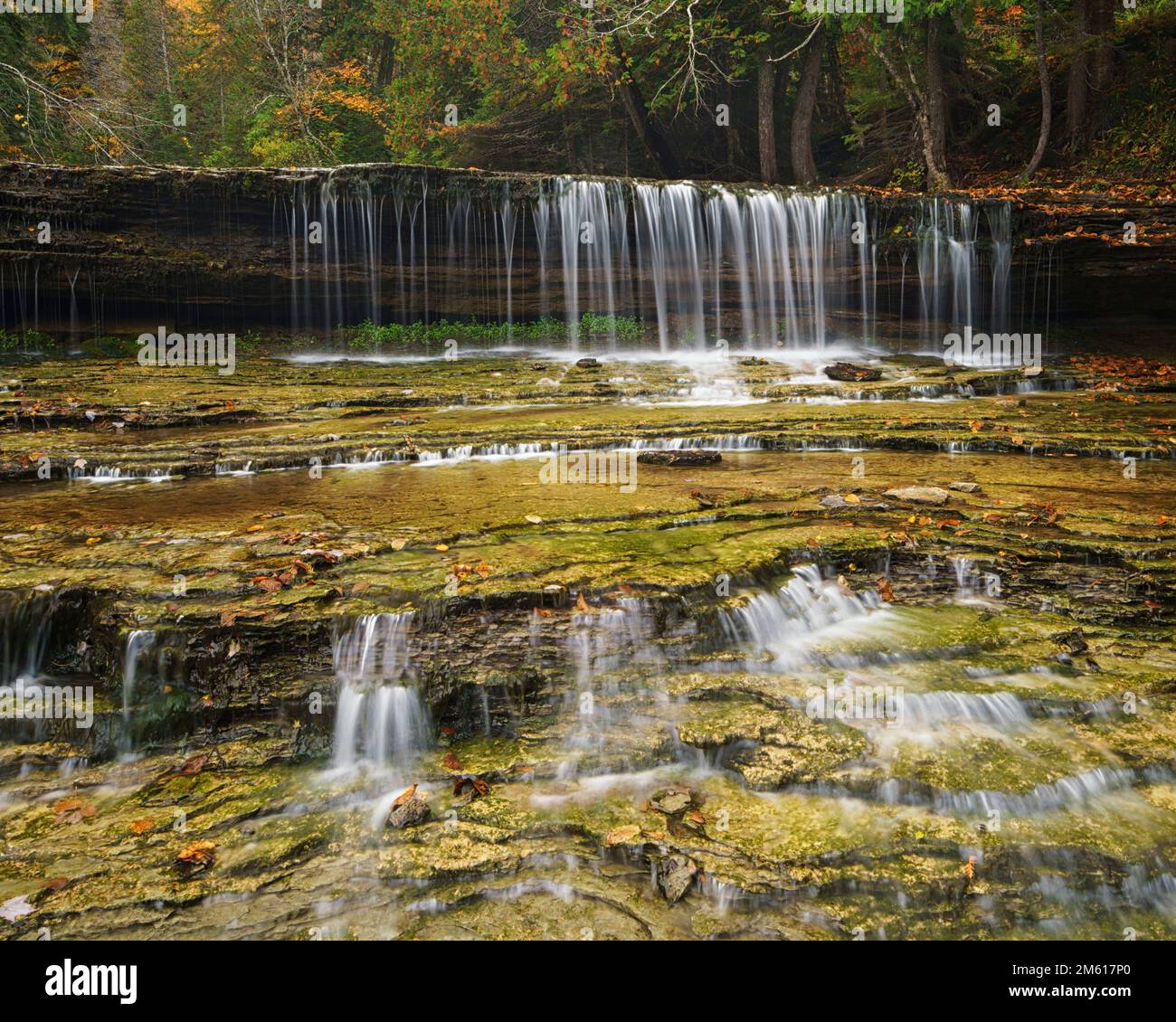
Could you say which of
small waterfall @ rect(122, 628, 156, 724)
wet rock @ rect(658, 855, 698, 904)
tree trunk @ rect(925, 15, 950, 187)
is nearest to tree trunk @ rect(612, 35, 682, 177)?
tree trunk @ rect(925, 15, 950, 187)

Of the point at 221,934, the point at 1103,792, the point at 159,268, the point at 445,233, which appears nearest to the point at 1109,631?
the point at 1103,792

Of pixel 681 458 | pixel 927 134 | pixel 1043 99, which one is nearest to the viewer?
pixel 681 458

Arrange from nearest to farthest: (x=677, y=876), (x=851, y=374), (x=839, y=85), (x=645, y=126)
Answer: (x=677, y=876) → (x=851, y=374) → (x=645, y=126) → (x=839, y=85)

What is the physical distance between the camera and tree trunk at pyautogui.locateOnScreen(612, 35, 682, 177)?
20.3m

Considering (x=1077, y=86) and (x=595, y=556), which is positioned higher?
(x=1077, y=86)

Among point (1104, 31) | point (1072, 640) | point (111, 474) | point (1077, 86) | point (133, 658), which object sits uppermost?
point (1104, 31)

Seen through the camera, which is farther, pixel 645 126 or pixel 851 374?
pixel 645 126

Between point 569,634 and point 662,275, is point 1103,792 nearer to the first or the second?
point 569,634

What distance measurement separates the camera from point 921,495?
695cm

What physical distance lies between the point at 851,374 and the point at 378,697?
36.3 feet

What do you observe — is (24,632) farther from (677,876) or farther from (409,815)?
(677,876)

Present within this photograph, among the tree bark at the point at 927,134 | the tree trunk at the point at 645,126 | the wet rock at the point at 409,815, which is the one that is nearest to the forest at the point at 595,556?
the wet rock at the point at 409,815

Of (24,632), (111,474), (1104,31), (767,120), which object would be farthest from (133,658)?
(1104,31)

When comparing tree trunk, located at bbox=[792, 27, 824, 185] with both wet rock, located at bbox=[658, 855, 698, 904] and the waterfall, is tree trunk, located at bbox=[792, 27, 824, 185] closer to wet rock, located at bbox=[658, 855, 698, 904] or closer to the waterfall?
the waterfall
